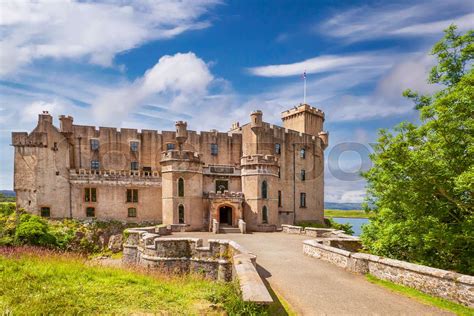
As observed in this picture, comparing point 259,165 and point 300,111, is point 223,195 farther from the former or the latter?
point 300,111

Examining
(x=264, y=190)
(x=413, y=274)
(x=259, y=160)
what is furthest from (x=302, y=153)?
(x=413, y=274)

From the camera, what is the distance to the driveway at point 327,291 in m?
8.37

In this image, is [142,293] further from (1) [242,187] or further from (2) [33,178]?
(2) [33,178]

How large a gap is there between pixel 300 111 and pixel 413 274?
35524 millimetres

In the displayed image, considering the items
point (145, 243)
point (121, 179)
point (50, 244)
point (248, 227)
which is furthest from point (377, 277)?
point (121, 179)

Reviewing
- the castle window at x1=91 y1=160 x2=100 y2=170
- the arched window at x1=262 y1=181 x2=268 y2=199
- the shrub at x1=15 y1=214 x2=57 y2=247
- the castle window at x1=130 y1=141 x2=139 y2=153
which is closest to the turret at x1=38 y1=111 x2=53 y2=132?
the castle window at x1=91 y1=160 x2=100 y2=170

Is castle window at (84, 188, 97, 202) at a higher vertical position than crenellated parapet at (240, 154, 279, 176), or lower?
lower

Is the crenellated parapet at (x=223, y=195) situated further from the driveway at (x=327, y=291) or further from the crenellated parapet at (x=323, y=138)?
the crenellated parapet at (x=323, y=138)

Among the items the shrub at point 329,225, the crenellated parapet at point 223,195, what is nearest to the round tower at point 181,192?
the crenellated parapet at point 223,195

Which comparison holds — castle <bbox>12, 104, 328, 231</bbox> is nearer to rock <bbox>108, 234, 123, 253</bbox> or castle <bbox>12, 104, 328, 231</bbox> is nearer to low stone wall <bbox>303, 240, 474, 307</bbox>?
rock <bbox>108, 234, 123, 253</bbox>

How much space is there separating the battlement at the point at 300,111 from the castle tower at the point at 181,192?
A: 837 inches

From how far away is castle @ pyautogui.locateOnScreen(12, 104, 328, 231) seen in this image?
29078 mm

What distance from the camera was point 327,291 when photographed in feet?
32.4

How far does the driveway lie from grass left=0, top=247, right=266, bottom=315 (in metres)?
2.37
